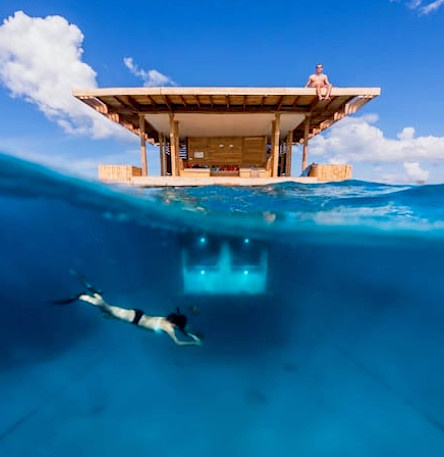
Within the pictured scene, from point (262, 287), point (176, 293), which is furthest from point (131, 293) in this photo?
point (262, 287)

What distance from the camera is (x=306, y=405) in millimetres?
6453

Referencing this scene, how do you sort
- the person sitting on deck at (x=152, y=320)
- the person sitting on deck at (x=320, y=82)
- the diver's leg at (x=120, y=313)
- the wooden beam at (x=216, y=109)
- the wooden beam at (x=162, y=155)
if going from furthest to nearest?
the wooden beam at (x=162, y=155), the wooden beam at (x=216, y=109), the person sitting on deck at (x=320, y=82), the diver's leg at (x=120, y=313), the person sitting on deck at (x=152, y=320)

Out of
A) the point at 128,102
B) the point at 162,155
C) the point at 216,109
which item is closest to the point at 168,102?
the point at 128,102

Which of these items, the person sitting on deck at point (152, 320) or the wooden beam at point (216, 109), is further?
the wooden beam at point (216, 109)

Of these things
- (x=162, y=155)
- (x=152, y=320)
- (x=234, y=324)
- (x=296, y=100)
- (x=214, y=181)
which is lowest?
(x=234, y=324)

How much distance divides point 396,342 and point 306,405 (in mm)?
12465

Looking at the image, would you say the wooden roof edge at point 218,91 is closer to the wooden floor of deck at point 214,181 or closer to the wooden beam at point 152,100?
the wooden beam at point 152,100

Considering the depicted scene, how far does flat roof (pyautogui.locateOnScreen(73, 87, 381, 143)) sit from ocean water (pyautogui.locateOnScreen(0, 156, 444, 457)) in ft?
17.5

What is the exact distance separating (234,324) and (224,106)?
42.9 ft

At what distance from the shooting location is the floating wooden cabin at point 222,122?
1349 centimetres

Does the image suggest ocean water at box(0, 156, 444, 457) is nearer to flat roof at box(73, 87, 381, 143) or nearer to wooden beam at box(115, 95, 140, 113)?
flat roof at box(73, 87, 381, 143)

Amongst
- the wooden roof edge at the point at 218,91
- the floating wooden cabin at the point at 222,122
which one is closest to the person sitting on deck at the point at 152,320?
the floating wooden cabin at the point at 222,122

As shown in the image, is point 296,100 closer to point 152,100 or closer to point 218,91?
point 218,91

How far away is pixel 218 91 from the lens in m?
13.6
